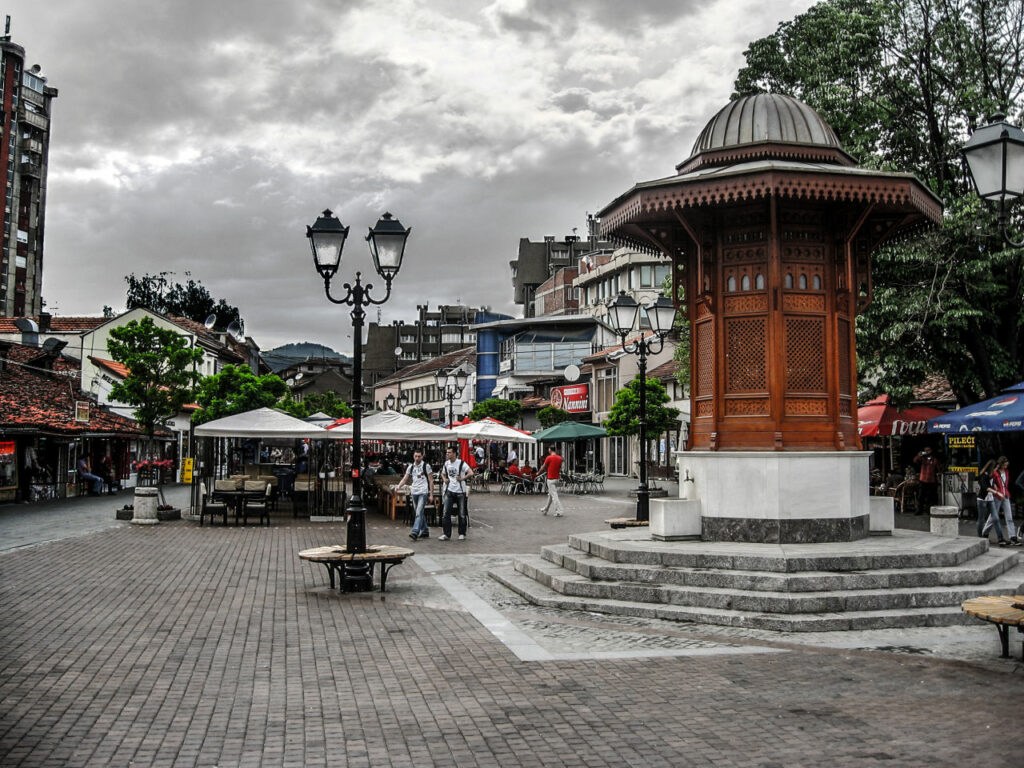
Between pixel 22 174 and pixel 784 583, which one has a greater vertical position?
pixel 22 174

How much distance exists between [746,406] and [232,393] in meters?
34.5

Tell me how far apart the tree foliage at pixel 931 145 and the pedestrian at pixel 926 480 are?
1.88m

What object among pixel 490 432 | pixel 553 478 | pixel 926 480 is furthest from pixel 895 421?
pixel 490 432

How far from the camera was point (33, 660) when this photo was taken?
7969 mm

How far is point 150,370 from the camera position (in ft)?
80.5

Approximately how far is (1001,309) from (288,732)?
846 inches

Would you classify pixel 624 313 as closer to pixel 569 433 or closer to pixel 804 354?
pixel 804 354

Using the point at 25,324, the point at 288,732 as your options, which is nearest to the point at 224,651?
the point at 288,732

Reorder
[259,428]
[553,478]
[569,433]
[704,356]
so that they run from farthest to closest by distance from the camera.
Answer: [569,433] < [553,478] < [259,428] < [704,356]

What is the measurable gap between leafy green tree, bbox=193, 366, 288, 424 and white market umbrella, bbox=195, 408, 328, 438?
16337 millimetres

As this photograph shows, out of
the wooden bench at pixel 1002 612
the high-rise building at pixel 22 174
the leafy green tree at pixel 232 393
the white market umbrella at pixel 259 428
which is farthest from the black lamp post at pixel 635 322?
the high-rise building at pixel 22 174

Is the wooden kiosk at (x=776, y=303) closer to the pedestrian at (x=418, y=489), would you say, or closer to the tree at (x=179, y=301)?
the pedestrian at (x=418, y=489)

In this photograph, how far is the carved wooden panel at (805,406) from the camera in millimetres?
12008

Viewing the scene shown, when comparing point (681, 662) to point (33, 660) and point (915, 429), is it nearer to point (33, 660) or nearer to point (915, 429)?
point (33, 660)
